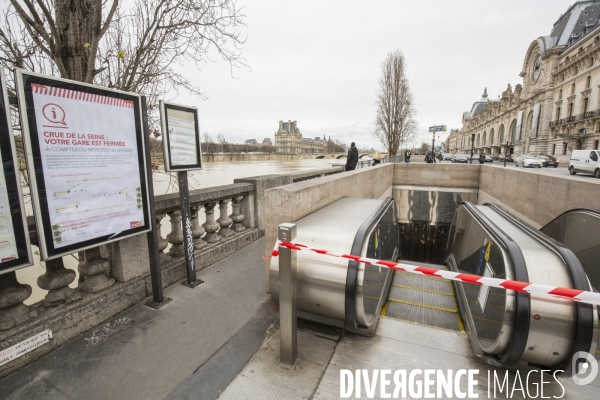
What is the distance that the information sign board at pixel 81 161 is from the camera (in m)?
2.13

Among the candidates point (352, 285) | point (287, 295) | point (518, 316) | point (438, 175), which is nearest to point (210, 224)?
point (287, 295)

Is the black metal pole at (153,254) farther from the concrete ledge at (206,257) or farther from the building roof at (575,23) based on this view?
the building roof at (575,23)

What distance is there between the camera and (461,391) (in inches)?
88.3

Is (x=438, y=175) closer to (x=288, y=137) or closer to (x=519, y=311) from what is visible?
(x=519, y=311)

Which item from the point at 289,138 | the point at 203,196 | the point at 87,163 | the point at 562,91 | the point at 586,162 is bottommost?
the point at 586,162

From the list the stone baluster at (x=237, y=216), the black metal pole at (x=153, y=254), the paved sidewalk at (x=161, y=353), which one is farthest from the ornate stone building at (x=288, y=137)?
the paved sidewalk at (x=161, y=353)

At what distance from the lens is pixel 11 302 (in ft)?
7.59

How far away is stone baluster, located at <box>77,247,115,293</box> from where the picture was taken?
2.91 m

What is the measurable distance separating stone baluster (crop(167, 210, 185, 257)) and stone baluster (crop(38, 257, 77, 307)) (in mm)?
1287

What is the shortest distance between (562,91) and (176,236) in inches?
2697

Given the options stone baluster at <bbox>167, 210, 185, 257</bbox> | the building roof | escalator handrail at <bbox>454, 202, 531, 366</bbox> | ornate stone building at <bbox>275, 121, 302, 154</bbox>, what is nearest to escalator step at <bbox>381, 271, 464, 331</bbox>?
escalator handrail at <bbox>454, 202, 531, 366</bbox>

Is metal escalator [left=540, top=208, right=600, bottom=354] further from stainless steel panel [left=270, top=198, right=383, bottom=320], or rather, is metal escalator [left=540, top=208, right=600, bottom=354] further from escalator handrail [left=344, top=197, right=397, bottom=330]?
stainless steel panel [left=270, top=198, right=383, bottom=320]

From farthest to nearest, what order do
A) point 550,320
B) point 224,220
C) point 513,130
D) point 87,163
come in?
point 513,130
point 224,220
point 87,163
point 550,320

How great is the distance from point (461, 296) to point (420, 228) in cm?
1258
